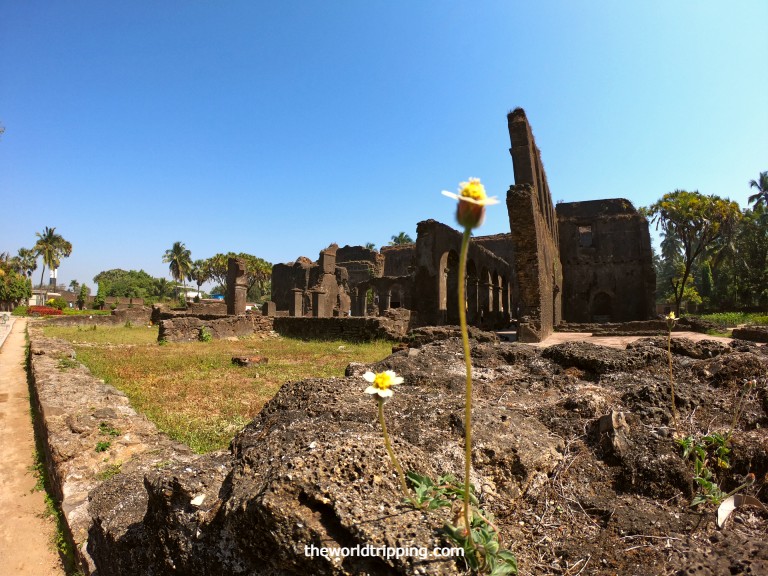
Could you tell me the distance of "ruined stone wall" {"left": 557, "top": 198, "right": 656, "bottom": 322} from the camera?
1059 inches

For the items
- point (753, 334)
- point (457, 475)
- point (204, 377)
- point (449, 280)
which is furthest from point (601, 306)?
point (457, 475)

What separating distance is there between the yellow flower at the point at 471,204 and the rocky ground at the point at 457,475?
86 centimetres

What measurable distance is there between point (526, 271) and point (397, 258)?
28.5 meters

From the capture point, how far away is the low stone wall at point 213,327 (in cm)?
1691

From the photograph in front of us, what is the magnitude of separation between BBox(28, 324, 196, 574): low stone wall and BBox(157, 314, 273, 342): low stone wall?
37.6 ft

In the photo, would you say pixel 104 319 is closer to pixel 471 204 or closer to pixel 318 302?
pixel 318 302

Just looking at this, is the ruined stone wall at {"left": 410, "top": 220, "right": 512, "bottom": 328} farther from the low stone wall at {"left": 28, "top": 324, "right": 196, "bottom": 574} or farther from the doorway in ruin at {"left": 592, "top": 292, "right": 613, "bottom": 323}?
the low stone wall at {"left": 28, "top": 324, "right": 196, "bottom": 574}

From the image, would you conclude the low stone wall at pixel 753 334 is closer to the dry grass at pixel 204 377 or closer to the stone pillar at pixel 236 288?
the dry grass at pixel 204 377

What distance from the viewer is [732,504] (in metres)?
1.56

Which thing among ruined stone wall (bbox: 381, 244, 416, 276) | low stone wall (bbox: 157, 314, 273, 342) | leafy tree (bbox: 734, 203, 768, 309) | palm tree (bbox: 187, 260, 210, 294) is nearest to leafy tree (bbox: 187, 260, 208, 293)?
palm tree (bbox: 187, 260, 210, 294)

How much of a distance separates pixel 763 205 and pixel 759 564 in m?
66.1

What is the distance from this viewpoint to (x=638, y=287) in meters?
26.9

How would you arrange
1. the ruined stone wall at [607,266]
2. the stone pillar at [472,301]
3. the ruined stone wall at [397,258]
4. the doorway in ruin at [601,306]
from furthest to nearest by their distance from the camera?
the ruined stone wall at [397,258]
the doorway in ruin at [601,306]
the ruined stone wall at [607,266]
the stone pillar at [472,301]

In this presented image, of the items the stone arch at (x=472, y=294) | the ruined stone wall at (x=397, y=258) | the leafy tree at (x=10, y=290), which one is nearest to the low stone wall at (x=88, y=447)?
the stone arch at (x=472, y=294)
